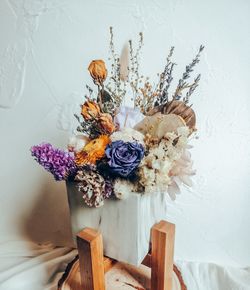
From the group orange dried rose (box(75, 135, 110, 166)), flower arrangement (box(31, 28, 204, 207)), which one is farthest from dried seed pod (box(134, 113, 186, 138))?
orange dried rose (box(75, 135, 110, 166))

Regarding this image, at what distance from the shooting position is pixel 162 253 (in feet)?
2.12

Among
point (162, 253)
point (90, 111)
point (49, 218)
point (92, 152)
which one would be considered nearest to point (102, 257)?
point (162, 253)

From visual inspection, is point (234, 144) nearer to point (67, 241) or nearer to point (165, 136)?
point (165, 136)

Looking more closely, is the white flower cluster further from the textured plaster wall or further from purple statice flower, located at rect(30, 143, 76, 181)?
the textured plaster wall

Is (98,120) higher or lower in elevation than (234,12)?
lower

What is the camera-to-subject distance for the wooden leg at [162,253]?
2.06ft

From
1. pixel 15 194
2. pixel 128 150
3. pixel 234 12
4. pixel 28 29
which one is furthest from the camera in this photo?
pixel 15 194

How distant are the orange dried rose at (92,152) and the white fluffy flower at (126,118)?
62 millimetres

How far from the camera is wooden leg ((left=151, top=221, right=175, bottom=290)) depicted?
629mm

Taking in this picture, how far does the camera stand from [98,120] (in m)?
0.62

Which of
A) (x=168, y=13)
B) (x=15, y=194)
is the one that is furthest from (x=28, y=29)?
(x=15, y=194)

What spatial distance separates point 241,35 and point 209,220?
76 centimetres

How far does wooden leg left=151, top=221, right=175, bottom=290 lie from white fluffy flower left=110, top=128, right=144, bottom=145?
0.80ft

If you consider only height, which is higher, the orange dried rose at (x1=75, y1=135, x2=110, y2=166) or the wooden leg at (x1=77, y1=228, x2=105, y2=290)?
the orange dried rose at (x1=75, y1=135, x2=110, y2=166)
